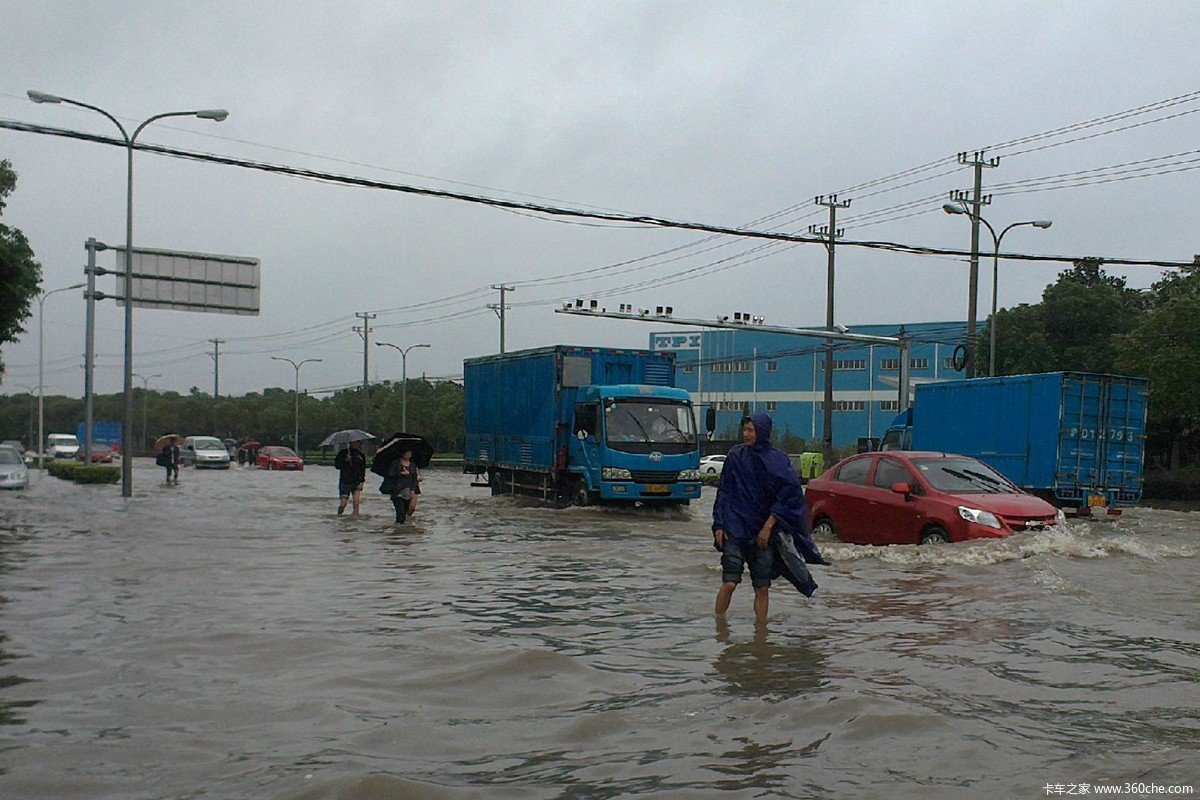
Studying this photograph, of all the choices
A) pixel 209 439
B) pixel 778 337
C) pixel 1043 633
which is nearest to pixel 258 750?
pixel 1043 633

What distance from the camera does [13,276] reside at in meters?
26.7

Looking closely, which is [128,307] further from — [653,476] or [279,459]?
[279,459]

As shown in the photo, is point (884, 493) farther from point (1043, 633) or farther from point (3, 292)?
point (3, 292)

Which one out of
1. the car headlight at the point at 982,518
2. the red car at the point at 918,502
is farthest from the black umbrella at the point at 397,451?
the car headlight at the point at 982,518

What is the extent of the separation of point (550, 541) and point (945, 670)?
1085 centimetres

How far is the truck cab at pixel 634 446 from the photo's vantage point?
2359 centimetres

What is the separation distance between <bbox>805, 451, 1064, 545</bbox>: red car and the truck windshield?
7378mm

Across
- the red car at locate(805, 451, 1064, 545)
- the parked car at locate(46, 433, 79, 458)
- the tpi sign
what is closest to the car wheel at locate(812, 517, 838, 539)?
the red car at locate(805, 451, 1064, 545)

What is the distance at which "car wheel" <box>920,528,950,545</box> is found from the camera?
14438mm

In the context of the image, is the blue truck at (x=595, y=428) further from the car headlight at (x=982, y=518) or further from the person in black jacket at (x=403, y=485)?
the car headlight at (x=982, y=518)

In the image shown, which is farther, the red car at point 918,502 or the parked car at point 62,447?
the parked car at point 62,447

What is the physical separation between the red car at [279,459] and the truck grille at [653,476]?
37.0 m

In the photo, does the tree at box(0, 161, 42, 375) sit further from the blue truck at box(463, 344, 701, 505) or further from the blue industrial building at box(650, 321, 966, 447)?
the blue industrial building at box(650, 321, 966, 447)

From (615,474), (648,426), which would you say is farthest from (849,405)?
(615,474)
